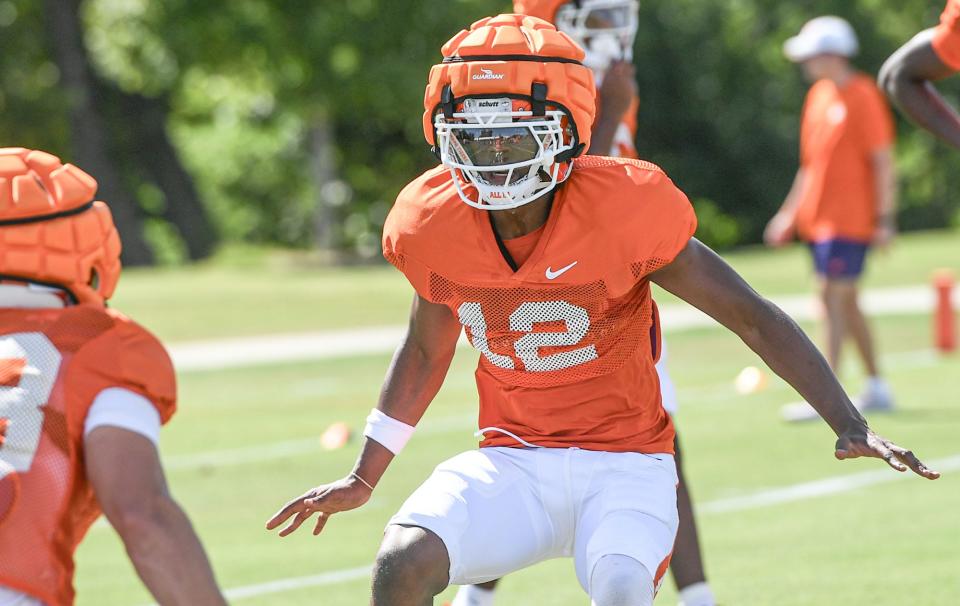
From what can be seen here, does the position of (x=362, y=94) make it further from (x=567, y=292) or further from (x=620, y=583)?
(x=620, y=583)

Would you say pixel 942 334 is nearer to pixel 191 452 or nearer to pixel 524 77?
pixel 191 452

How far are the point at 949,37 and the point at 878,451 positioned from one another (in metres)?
2.30

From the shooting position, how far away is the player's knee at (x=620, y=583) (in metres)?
3.80

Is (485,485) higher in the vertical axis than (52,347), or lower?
lower

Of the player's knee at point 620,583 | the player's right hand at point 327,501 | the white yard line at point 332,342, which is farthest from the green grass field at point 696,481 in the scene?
the player's knee at point 620,583

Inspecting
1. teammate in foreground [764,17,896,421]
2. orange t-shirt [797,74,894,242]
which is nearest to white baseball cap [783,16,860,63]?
teammate in foreground [764,17,896,421]

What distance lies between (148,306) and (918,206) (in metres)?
31.1

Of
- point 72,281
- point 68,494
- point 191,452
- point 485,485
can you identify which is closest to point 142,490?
point 68,494

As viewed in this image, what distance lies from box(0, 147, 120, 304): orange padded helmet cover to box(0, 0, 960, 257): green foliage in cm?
2722

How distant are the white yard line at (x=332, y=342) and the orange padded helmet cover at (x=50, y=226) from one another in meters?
11.1

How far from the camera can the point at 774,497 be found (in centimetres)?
779

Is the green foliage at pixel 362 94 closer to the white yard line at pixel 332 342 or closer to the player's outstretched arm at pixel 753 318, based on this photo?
the white yard line at pixel 332 342

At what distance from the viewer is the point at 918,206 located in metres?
45.7

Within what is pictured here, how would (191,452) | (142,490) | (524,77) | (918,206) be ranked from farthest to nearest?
(918,206) → (191,452) → (524,77) → (142,490)
